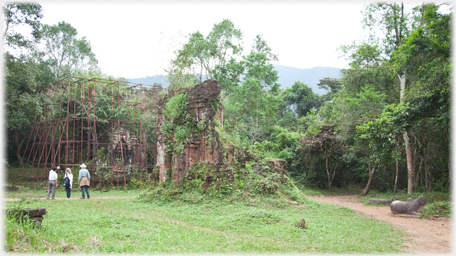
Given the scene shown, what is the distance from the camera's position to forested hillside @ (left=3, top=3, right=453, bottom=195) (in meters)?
11.3

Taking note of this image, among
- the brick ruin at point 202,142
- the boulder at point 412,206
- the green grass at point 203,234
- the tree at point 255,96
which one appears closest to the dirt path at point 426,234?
the green grass at point 203,234

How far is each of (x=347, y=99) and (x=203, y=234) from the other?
1331 centimetres

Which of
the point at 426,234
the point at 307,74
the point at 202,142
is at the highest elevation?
the point at 307,74

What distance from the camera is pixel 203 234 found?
6.48 m

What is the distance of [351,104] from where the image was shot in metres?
17.1

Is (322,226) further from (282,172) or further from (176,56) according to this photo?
(176,56)

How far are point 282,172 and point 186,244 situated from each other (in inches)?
376

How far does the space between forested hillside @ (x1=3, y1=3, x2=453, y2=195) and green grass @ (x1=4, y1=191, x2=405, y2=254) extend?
4.26 m

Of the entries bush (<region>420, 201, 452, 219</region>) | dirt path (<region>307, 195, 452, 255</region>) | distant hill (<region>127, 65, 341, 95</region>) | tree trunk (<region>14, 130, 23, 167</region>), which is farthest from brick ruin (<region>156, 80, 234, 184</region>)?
distant hill (<region>127, 65, 341, 95</region>)

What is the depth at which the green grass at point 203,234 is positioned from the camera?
4.93 m

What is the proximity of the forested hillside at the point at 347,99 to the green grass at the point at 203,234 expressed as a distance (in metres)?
4.26

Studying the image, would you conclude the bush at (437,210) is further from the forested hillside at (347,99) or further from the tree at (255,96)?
the tree at (255,96)

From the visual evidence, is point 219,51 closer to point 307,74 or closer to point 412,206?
point 412,206

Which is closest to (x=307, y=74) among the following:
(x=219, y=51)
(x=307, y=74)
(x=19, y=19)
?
(x=307, y=74)
